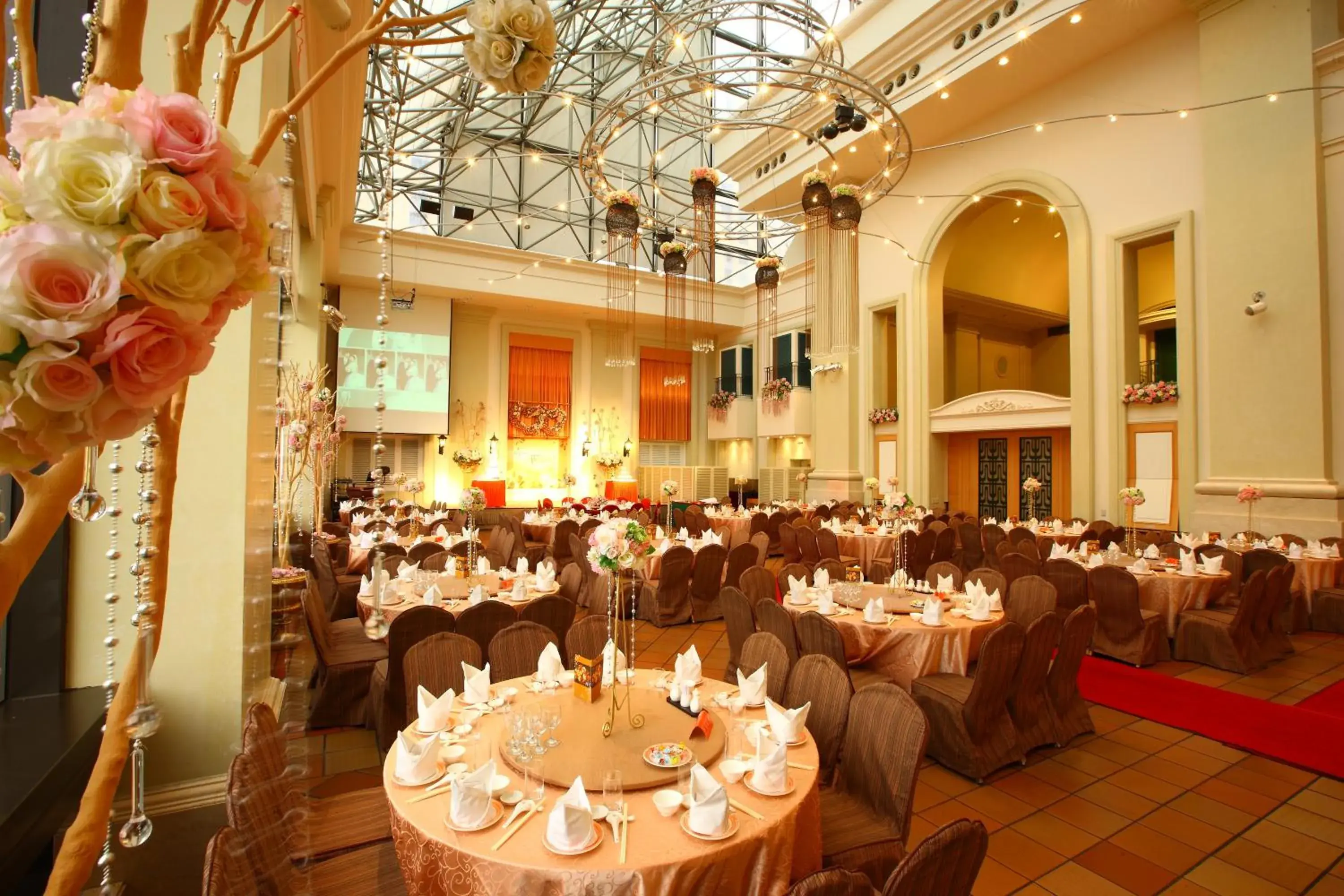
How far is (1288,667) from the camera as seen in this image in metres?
5.11

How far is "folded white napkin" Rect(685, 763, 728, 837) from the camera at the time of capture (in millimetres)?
1674

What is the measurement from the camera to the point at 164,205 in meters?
0.50

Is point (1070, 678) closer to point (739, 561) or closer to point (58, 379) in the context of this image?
point (739, 561)

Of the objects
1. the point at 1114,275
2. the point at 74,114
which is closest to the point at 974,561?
the point at 1114,275

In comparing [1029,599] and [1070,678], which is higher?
[1029,599]

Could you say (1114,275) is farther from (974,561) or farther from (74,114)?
(74,114)

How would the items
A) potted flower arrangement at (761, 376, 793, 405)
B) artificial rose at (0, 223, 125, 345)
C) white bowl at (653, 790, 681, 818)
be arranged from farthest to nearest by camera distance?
potted flower arrangement at (761, 376, 793, 405), white bowl at (653, 790, 681, 818), artificial rose at (0, 223, 125, 345)

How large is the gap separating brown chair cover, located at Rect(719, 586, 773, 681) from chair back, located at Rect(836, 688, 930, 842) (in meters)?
1.59

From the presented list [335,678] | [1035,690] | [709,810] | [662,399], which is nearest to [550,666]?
[709,810]

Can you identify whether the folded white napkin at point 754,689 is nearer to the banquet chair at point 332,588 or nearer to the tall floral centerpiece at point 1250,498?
the banquet chair at point 332,588

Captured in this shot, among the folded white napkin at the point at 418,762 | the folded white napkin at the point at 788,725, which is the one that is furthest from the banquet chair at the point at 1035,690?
the folded white napkin at the point at 418,762

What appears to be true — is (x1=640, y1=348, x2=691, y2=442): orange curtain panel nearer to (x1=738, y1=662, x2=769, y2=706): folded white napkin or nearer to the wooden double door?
the wooden double door

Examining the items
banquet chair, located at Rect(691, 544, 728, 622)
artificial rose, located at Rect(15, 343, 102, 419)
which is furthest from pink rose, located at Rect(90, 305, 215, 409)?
banquet chair, located at Rect(691, 544, 728, 622)

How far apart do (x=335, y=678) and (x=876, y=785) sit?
10.9 feet
